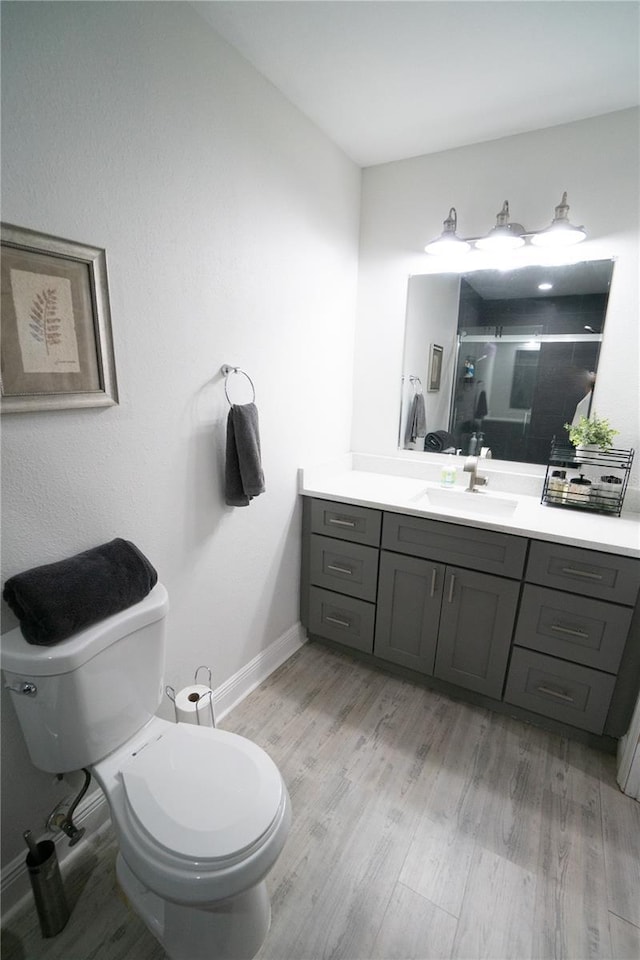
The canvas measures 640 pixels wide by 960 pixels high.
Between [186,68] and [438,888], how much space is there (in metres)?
2.54

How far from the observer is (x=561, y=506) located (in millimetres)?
1899

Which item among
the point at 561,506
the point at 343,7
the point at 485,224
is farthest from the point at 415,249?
the point at 561,506

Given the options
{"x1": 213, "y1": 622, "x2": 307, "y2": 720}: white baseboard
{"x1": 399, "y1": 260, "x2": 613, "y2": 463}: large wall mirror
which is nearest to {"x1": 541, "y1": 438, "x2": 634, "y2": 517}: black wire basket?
{"x1": 399, "y1": 260, "x2": 613, "y2": 463}: large wall mirror

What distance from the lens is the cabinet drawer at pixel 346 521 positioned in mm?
1941

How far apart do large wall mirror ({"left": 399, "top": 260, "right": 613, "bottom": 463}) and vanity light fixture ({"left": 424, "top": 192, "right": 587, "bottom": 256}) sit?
0.14 metres

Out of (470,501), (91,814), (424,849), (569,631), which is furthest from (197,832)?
(470,501)

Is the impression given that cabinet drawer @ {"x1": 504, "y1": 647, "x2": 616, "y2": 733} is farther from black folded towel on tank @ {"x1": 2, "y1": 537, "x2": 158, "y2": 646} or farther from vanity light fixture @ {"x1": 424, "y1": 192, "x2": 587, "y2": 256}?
vanity light fixture @ {"x1": 424, "y1": 192, "x2": 587, "y2": 256}

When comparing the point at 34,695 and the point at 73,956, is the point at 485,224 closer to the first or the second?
the point at 34,695

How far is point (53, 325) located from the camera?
1034 mm

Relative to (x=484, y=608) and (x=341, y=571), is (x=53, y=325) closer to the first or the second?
(x=341, y=571)

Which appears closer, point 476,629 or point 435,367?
point 476,629

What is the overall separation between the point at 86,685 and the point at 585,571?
1621 mm

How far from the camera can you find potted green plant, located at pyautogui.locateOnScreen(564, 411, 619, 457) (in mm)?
1778

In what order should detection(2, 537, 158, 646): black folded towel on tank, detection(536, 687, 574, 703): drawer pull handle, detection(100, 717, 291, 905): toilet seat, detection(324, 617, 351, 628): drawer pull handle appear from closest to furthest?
detection(100, 717, 291, 905): toilet seat < detection(2, 537, 158, 646): black folded towel on tank < detection(536, 687, 574, 703): drawer pull handle < detection(324, 617, 351, 628): drawer pull handle
